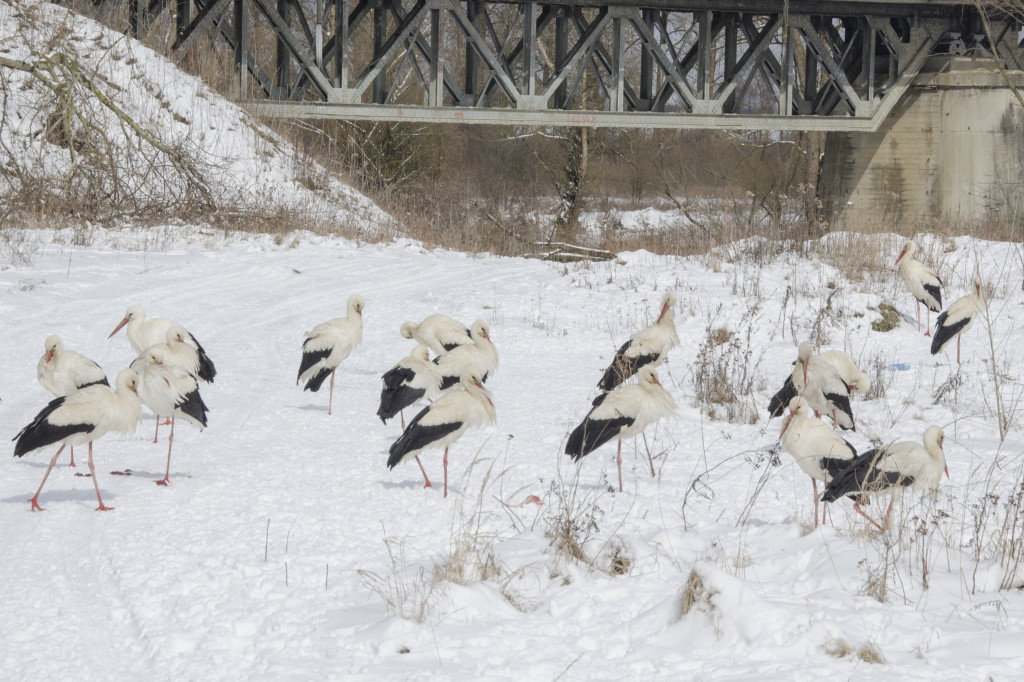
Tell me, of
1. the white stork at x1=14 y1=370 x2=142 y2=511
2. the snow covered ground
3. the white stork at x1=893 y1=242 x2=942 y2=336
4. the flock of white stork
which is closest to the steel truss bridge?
the white stork at x1=893 y1=242 x2=942 y2=336

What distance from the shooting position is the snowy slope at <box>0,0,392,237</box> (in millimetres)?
20422

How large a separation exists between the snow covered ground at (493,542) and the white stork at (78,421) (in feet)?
1.25

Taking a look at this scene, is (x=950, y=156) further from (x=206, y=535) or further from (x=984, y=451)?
(x=206, y=535)

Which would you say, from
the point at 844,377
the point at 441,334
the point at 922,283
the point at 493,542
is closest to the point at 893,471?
the point at 493,542

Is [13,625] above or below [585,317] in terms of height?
below

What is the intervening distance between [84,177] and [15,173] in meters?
1.13

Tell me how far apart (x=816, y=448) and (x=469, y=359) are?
405 cm

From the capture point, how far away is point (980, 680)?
4.26 metres

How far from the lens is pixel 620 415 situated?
770cm

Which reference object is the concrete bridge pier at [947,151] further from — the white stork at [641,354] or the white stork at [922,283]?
the white stork at [641,354]

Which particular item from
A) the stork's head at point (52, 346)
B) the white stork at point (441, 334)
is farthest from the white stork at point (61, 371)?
the white stork at point (441, 334)

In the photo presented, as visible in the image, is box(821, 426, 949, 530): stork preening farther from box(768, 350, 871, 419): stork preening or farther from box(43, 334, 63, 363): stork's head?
box(43, 334, 63, 363): stork's head

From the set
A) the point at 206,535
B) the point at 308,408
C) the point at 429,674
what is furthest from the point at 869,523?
the point at 308,408

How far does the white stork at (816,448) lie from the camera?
6805 mm
